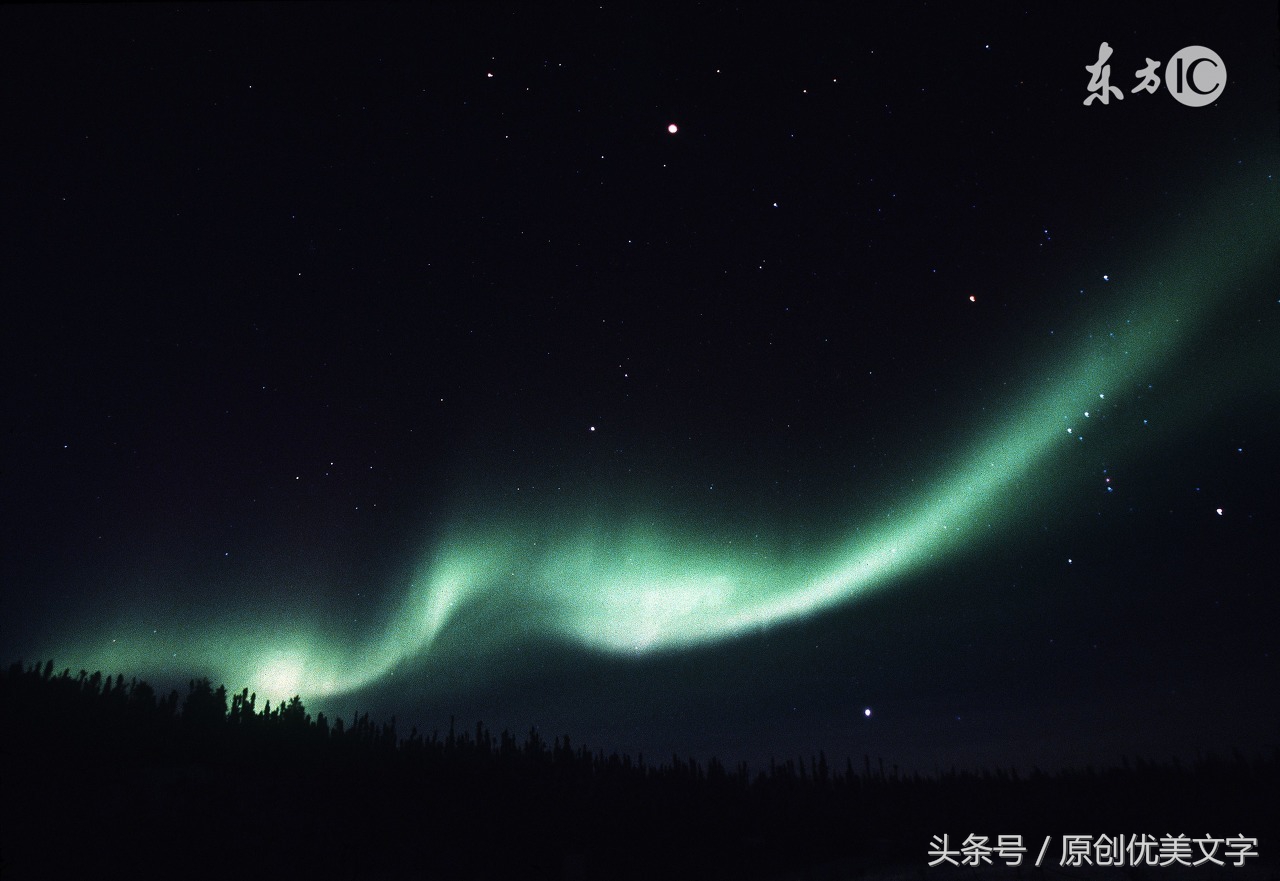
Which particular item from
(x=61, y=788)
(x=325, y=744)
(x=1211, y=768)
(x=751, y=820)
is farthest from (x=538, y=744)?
(x=1211, y=768)

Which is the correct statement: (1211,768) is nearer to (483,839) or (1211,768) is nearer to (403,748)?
(483,839)

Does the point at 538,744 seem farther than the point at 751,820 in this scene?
Yes

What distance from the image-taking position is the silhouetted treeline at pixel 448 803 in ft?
170

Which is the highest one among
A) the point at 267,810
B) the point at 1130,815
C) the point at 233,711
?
the point at 233,711

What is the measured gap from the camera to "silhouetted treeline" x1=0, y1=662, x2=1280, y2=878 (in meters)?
51.7

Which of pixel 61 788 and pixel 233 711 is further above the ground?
pixel 233 711

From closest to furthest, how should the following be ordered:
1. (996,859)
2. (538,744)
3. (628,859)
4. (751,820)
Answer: (996,859)
(628,859)
(751,820)
(538,744)

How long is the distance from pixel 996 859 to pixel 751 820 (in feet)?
94.1

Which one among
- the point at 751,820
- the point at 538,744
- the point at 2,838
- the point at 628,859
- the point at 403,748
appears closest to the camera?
the point at 2,838

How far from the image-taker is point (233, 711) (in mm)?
83125

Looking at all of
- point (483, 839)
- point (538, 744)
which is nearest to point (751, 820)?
point (483, 839)

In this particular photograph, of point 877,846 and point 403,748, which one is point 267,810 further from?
point 877,846

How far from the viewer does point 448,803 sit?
214 ft

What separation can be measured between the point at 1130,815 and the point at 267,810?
8086cm
